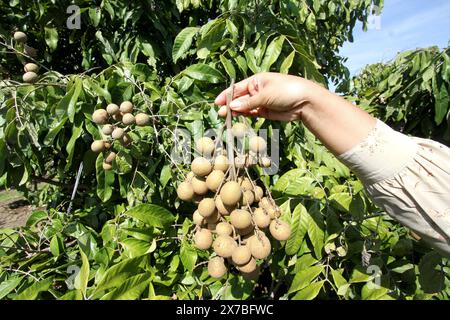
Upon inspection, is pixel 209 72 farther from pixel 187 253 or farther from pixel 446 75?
pixel 446 75

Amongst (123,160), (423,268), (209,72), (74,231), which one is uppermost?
(209,72)

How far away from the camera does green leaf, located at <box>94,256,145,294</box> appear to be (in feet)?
3.04

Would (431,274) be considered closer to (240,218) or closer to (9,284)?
(240,218)

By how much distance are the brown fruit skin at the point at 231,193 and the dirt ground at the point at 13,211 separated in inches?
262

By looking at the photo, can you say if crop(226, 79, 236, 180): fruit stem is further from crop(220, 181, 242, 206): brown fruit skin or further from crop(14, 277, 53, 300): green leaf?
crop(14, 277, 53, 300): green leaf

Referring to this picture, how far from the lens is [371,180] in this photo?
95 centimetres

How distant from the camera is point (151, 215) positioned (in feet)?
4.43

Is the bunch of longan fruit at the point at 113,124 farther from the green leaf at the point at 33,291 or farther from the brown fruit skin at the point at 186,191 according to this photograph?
the green leaf at the point at 33,291

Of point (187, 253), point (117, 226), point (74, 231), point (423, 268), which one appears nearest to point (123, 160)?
point (117, 226)

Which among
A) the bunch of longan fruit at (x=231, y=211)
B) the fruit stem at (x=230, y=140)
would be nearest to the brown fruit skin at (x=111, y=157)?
the bunch of longan fruit at (x=231, y=211)

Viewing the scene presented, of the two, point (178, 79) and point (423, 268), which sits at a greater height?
point (178, 79)

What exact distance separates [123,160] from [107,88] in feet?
1.20
